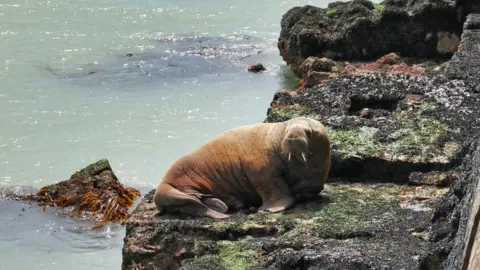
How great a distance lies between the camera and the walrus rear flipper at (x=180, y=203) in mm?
5656

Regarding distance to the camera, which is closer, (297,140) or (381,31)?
(297,140)

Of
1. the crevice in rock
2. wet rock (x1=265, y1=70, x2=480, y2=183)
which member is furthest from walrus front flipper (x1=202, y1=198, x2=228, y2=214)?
the crevice in rock

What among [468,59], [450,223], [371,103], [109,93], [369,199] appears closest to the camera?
[450,223]

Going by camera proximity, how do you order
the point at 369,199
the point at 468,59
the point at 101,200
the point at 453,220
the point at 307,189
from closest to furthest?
the point at 453,220 < the point at 369,199 < the point at 307,189 < the point at 468,59 < the point at 101,200

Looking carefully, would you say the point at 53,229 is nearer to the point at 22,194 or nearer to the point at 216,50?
the point at 22,194

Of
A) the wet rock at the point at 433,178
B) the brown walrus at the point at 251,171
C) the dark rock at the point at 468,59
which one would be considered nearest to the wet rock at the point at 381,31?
the dark rock at the point at 468,59

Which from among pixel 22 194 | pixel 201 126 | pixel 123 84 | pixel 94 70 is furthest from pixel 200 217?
pixel 94 70

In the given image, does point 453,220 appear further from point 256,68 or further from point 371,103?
point 256,68

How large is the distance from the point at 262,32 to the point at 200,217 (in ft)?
30.4

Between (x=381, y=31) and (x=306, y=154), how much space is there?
457cm

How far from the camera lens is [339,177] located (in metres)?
6.20

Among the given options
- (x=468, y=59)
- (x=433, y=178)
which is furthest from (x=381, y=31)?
(x=433, y=178)

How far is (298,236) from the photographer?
197 inches

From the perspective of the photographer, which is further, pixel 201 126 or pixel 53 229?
pixel 201 126
